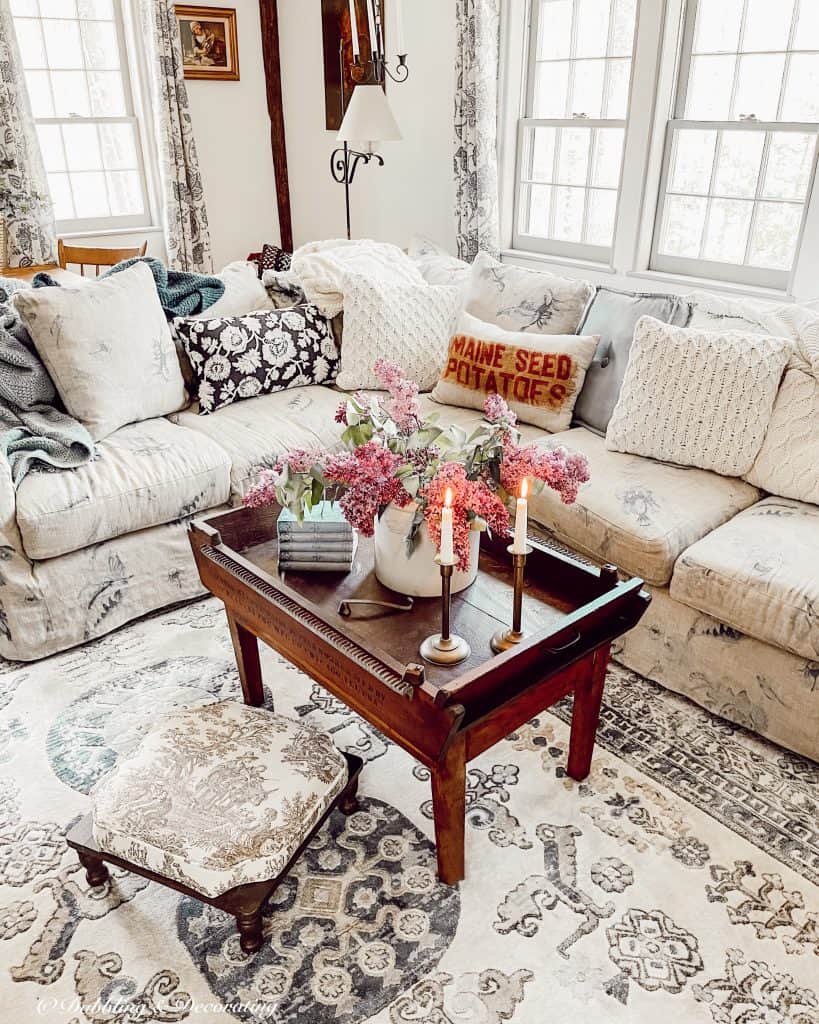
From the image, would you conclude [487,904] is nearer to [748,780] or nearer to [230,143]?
[748,780]

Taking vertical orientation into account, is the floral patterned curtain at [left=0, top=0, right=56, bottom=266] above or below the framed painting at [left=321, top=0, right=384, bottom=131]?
below

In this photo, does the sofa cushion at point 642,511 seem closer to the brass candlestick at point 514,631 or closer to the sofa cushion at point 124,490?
the brass candlestick at point 514,631

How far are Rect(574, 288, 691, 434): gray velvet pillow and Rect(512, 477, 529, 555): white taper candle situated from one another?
1.25m

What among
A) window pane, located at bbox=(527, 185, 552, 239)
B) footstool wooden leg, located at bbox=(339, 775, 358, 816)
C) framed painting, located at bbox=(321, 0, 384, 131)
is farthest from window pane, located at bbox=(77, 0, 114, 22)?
footstool wooden leg, located at bbox=(339, 775, 358, 816)

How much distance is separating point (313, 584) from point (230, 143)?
405 centimetres

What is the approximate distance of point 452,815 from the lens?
1.50 m

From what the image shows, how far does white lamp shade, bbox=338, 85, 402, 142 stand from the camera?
11.2ft

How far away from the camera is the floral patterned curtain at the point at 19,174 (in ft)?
13.3

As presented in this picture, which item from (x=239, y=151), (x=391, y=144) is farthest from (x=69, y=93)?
(x=391, y=144)

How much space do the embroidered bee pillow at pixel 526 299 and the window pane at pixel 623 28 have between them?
4.60 ft

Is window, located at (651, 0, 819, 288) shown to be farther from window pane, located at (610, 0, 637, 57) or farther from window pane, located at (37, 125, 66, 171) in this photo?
window pane, located at (37, 125, 66, 171)

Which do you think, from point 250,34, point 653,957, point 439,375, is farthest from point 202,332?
point 250,34

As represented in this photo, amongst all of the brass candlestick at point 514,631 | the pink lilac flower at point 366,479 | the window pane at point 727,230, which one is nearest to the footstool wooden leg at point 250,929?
the brass candlestick at point 514,631

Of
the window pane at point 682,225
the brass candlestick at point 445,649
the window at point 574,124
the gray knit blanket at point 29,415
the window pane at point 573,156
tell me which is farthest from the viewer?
the window pane at point 573,156
